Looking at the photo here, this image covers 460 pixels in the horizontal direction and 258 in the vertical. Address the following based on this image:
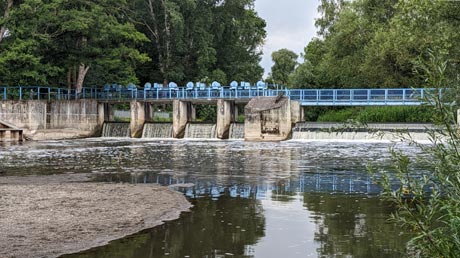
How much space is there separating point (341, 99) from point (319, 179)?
26.9 metres

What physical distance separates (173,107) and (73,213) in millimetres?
36732

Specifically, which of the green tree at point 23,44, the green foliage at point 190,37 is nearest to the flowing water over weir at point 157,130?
the green tree at point 23,44

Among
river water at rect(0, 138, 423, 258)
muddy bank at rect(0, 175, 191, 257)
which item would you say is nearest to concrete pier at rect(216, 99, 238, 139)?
river water at rect(0, 138, 423, 258)

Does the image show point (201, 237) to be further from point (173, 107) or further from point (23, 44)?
point (173, 107)

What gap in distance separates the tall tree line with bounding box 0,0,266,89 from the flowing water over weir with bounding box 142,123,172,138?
6458 mm

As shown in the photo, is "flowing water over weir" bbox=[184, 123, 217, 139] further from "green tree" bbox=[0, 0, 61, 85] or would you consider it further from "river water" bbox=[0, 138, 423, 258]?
"river water" bbox=[0, 138, 423, 258]

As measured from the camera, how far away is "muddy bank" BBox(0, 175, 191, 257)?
→ 1025 cm

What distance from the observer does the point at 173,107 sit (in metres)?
49.4

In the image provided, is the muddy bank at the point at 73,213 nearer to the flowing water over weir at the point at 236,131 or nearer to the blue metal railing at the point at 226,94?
the flowing water over weir at the point at 236,131

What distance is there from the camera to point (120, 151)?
33844 millimetres

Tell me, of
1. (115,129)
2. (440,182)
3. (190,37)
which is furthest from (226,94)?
(440,182)

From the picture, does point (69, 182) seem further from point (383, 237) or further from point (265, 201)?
point (383, 237)

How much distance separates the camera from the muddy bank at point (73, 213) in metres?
10.2

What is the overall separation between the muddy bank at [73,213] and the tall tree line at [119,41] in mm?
30236
